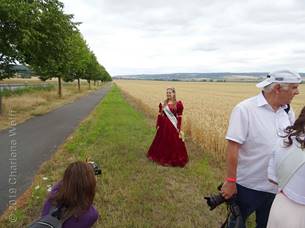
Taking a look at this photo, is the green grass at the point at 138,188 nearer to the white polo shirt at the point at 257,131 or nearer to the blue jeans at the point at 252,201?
the blue jeans at the point at 252,201

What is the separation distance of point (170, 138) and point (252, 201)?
5190 millimetres

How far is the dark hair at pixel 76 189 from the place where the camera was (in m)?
2.71

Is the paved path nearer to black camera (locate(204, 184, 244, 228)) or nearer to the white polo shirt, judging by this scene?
black camera (locate(204, 184, 244, 228))

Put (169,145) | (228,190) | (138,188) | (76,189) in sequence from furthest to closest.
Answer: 1. (169,145)
2. (138,188)
3. (228,190)
4. (76,189)

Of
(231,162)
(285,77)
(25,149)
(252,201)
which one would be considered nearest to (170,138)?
(25,149)

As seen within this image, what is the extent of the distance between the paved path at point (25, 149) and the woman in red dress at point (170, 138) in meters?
2.70

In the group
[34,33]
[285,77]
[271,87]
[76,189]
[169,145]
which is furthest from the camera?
[34,33]

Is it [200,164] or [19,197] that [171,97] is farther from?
[19,197]

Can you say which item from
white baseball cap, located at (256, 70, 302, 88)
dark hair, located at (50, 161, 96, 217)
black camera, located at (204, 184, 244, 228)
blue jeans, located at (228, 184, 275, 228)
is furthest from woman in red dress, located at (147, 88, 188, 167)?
dark hair, located at (50, 161, 96, 217)

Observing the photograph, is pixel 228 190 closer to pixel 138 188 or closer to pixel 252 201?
pixel 252 201

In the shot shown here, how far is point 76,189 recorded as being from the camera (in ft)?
8.89

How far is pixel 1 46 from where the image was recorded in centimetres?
1639

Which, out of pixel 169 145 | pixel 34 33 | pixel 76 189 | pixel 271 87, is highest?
pixel 34 33

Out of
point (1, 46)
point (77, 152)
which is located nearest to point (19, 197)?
point (77, 152)
